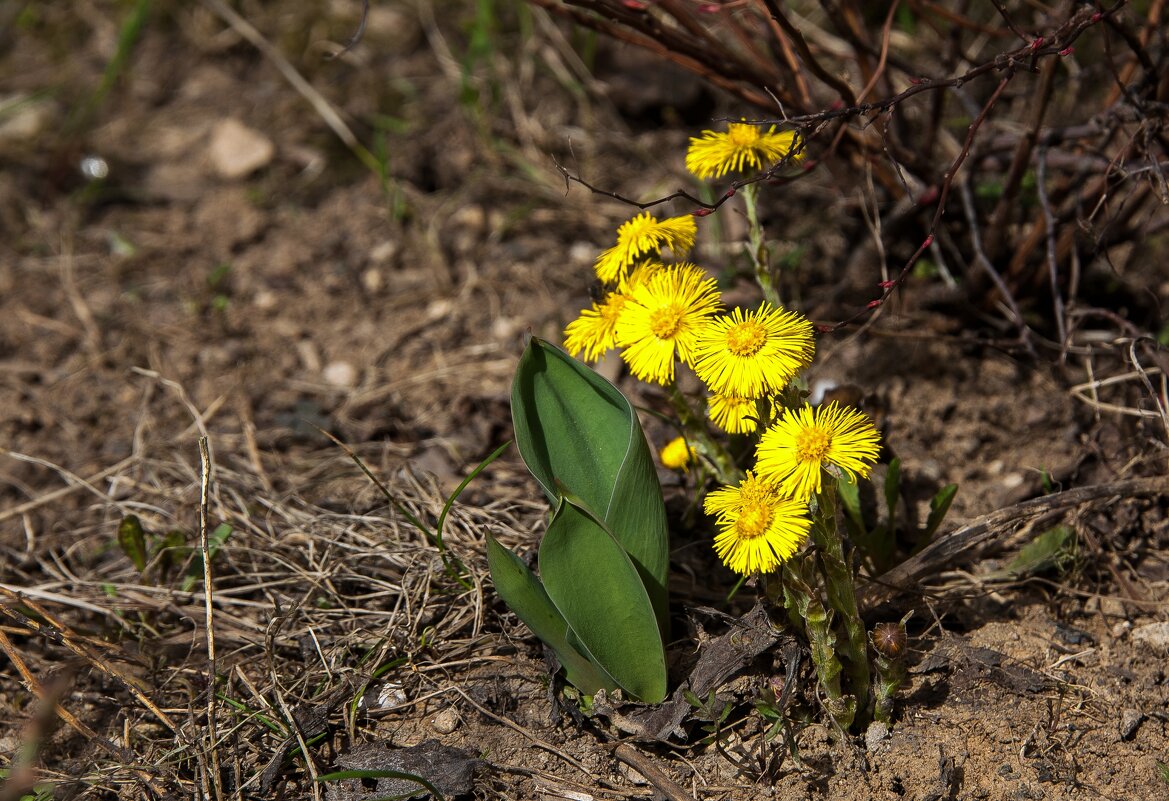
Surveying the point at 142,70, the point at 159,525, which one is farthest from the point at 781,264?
the point at 142,70

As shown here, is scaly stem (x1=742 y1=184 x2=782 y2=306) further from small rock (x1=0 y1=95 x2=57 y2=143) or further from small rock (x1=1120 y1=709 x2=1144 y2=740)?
small rock (x1=0 y1=95 x2=57 y2=143)

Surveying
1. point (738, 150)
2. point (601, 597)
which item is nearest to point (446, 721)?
point (601, 597)

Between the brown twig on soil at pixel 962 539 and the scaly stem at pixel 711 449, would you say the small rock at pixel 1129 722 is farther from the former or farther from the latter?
the scaly stem at pixel 711 449

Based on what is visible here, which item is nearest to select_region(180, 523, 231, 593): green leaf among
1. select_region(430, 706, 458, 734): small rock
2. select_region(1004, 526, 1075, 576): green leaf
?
select_region(430, 706, 458, 734): small rock

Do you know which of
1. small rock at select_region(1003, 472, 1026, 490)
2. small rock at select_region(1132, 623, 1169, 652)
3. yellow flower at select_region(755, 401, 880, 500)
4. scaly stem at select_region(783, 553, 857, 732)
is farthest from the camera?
small rock at select_region(1003, 472, 1026, 490)

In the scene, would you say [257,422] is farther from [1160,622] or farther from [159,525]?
[1160,622]

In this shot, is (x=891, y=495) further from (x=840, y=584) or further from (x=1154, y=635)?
(x=1154, y=635)
